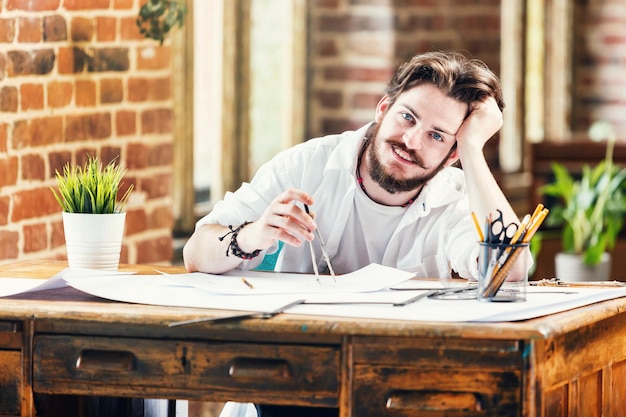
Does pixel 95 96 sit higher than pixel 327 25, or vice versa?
pixel 327 25

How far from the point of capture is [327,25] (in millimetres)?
4773

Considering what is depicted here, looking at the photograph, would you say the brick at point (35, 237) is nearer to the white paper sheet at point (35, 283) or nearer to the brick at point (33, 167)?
the brick at point (33, 167)

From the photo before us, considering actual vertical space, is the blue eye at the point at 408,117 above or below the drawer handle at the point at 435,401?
above

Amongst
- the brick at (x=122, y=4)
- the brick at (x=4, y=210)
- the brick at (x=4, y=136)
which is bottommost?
the brick at (x=4, y=210)

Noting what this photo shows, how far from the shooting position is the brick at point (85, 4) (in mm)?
3207

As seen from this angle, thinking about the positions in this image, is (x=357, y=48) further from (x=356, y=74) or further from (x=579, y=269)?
(x=579, y=269)

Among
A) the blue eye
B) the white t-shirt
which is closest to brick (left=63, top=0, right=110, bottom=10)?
the white t-shirt

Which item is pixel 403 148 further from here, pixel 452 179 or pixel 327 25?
pixel 327 25

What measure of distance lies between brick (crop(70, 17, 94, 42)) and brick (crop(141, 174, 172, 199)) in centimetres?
51

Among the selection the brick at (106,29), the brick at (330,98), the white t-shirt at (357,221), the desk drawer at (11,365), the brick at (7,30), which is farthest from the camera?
the brick at (330,98)

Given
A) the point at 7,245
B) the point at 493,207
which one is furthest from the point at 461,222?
the point at 7,245

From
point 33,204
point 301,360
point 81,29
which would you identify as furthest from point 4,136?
point 301,360

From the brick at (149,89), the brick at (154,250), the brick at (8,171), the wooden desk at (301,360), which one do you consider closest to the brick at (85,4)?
the brick at (149,89)

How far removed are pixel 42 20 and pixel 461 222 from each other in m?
1.23
